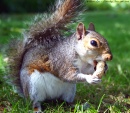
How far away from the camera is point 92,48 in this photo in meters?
2.18

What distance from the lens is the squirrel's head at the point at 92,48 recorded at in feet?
7.13

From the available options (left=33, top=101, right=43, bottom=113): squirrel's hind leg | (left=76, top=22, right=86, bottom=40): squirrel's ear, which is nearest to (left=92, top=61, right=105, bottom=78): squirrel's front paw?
(left=76, top=22, right=86, bottom=40): squirrel's ear

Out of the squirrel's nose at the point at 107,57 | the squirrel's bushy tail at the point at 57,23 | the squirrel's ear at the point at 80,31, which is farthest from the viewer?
the squirrel's bushy tail at the point at 57,23

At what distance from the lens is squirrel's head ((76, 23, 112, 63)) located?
85.5 inches

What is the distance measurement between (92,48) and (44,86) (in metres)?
0.40

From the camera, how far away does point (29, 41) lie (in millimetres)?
2572

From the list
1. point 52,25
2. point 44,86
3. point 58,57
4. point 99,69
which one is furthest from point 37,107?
point 52,25

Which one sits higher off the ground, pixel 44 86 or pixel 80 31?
pixel 80 31

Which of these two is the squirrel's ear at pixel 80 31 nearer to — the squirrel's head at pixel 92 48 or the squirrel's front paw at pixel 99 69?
the squirrel's head at pixel 92 48

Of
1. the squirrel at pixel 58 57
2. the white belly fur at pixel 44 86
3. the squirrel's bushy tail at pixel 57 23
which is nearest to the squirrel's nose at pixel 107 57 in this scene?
the squirrel at pixel 58 57

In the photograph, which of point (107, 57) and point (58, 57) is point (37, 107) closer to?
point (58, 57)

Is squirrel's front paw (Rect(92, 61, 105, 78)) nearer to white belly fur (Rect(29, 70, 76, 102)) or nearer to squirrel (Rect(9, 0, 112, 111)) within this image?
squirrel (Rect(9, 0, 112, 111))

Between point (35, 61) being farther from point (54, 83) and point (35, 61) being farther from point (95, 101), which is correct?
point (95, 101)

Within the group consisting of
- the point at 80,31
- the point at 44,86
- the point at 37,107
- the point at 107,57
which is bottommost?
the point at 37,107
